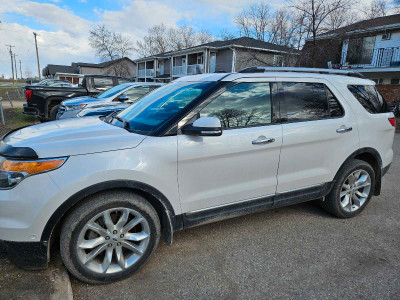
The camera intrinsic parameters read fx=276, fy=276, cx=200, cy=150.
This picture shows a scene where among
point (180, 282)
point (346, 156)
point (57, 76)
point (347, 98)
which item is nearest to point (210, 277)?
point (180, 282)

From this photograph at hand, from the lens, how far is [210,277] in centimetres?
246

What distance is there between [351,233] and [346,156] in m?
0.92

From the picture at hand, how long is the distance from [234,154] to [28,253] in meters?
1.88

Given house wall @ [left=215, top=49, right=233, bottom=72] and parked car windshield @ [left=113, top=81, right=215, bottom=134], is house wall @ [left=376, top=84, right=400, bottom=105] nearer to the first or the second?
house wall @ [left=215, top=49, right=233, bottom=72]

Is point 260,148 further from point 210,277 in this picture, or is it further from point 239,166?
point 210,277

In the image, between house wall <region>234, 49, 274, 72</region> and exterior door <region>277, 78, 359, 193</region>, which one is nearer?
exterior door <region>277, 78, 359, 193</region>

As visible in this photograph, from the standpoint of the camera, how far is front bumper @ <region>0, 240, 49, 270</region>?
2.06 meters

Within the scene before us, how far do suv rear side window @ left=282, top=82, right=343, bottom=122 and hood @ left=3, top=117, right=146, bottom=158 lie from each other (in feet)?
5.52

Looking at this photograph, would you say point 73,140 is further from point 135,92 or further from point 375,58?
point 375,58

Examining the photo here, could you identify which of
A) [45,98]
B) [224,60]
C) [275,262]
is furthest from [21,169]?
[224,60]

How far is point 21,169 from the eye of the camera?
6.63 feet

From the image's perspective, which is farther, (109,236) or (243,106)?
(243,106)

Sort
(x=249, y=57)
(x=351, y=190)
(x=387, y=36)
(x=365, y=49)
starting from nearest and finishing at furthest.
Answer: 1. (x=351, y=190)
2. (x=387, y=36)
3. (x=365, y=49)
4. (x=249, y=57)

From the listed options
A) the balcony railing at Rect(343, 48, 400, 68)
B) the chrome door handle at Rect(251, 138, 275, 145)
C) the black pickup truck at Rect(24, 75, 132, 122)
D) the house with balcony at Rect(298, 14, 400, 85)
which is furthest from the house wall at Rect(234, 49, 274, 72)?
the chrome door handle at Rect(251, 138, 275, 145)
